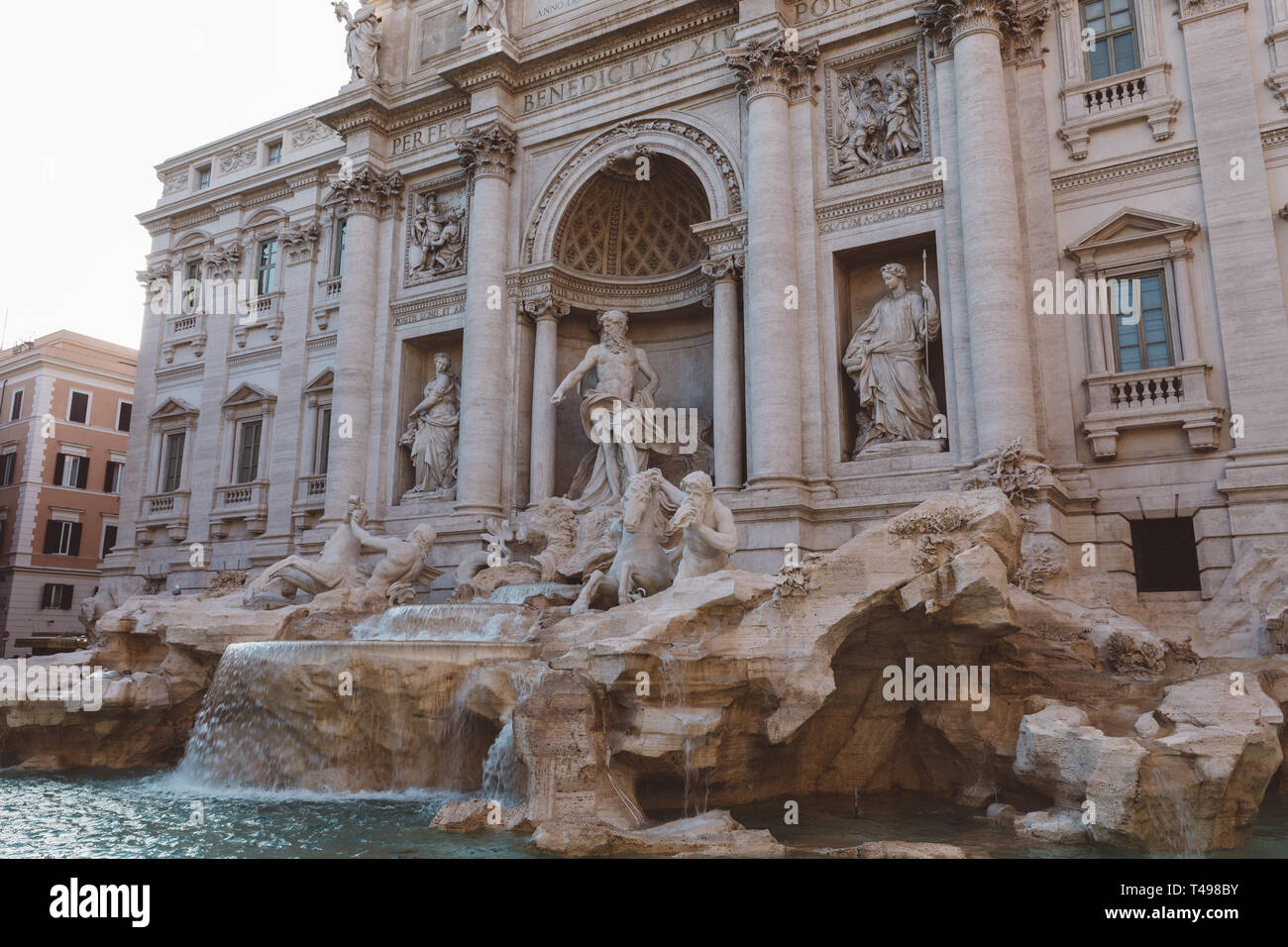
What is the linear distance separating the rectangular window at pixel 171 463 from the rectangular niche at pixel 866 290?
696 inches

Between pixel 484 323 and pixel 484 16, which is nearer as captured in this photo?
pixel 484 323

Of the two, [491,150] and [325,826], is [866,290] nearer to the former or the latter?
[491,150]

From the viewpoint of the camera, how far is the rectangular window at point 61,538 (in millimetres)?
34844

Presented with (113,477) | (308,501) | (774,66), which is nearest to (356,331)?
(308,501)

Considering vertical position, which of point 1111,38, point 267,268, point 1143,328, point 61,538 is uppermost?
point 267,268

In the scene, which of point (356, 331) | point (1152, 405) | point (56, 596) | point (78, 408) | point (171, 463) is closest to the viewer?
point (1152, 405)

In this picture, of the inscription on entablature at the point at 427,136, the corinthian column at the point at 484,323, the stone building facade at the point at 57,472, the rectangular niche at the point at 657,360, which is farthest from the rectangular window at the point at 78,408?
the rectangular niche at the point at 657,360

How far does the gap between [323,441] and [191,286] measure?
774 centimetres

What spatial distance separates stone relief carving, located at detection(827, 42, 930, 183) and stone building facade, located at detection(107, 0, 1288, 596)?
2.1 inches

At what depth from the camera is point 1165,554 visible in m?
13.8

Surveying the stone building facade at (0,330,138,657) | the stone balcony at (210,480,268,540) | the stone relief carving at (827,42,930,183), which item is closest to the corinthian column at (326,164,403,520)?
the stone balcony at (210,480,268,540)

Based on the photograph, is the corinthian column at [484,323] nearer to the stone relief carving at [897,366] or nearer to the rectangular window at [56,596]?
the stone relief carving at [897,366]

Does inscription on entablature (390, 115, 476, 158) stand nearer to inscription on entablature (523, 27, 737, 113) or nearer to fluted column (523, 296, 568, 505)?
inscription on entablature (523, 27, 737, 113)
